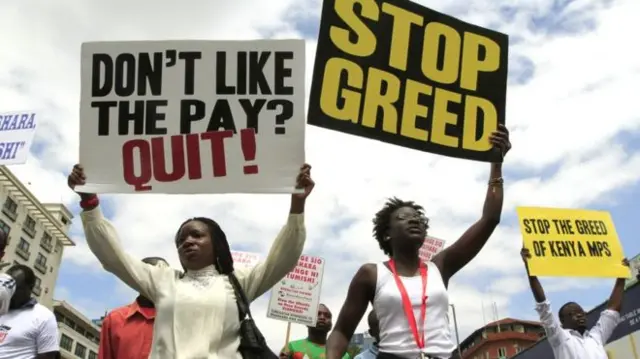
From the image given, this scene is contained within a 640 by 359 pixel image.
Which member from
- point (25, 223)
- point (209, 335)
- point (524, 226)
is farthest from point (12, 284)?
point (25, 223)

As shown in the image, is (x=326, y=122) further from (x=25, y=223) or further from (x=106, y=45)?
(x=25, y=223)

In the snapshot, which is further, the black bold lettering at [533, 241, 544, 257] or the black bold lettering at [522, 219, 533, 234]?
the black bold lettering at [522, 219, 533, 234]

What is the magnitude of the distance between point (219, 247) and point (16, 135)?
5.96 meters

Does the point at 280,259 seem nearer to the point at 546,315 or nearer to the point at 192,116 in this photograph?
the point at 192,116

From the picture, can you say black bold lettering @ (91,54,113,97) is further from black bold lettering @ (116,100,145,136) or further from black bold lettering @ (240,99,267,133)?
black bold lettering @ (240,99,267,133)

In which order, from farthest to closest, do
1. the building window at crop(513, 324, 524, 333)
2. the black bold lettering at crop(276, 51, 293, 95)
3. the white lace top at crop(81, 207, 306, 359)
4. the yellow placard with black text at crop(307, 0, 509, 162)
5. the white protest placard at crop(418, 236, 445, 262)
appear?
the building window at crop(513, 324, 524, 333)
the white protest placard at crop(418, 236, 445, 262)
the yellow placard with black text at crop(307, 0, 509, 162)
the black bold lettering at crop(276, 51, 293, 95)
the white lace top at crop(81, 207, 306, 359)

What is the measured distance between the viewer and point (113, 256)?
300 centimetres

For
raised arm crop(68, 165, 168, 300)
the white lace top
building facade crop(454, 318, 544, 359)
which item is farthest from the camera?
building facade crop(454, 318, 544, 359)

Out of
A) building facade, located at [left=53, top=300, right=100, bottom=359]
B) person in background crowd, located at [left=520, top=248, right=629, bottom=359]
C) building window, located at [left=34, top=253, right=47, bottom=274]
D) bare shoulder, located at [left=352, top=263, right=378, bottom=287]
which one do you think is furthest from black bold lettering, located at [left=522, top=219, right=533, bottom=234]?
building facade, located at [left=53, top=300, right=100, bottom=359]

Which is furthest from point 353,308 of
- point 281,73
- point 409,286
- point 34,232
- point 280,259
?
point 34,232

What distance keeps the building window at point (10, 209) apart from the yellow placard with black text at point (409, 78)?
166 feet

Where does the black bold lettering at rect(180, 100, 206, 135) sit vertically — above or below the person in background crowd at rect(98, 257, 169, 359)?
above

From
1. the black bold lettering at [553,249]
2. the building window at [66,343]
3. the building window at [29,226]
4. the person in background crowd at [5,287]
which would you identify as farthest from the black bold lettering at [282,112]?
the building window at [66,343]

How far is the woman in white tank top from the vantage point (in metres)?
3.12
